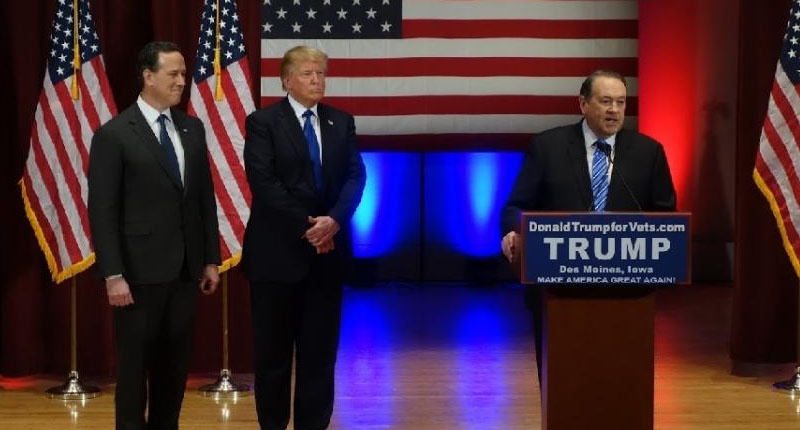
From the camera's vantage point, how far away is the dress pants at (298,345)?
16.4 ft

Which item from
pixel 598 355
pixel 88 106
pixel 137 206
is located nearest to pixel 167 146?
pixel 137 206

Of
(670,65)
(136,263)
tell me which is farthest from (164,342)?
(670,65)

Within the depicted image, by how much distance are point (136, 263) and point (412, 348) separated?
383 centimetres

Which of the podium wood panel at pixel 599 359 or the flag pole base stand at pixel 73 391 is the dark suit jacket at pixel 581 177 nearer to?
the podium wood panel at pixel 599 359

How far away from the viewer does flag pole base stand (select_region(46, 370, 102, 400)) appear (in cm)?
Answer: 639

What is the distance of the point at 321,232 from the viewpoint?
15.9 feet

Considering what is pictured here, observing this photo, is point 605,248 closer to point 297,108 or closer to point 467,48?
point 297,108

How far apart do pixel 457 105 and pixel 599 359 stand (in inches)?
304

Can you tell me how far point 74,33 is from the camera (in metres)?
6.37

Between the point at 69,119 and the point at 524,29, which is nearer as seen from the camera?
the point at 69,119

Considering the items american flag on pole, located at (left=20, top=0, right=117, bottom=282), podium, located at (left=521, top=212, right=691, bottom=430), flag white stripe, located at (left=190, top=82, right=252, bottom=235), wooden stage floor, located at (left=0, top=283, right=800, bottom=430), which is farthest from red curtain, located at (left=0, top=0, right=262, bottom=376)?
podium, located at (left=521, top=212, right=691, bottom=430)

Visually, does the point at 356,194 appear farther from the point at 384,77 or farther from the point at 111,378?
the point at 384,77

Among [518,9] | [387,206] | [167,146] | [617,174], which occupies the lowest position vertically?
[387,206]

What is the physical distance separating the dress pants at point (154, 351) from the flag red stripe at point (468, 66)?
6838mm
